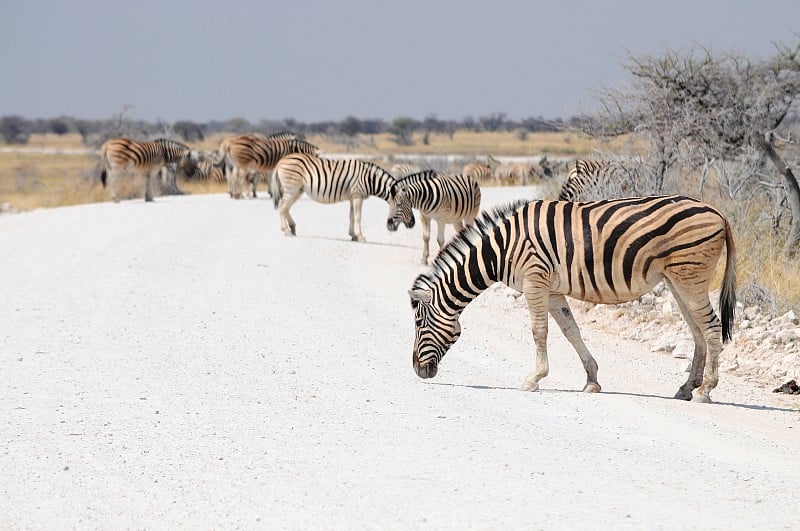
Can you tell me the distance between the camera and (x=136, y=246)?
1845cm

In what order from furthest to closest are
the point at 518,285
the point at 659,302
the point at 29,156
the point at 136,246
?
the point at 29,156, the point at 136,246, the point at 659,302, the point at 518,285

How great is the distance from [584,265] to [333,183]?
488 inches

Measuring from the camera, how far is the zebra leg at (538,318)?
29.5 feet

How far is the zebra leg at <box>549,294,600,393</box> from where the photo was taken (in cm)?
920

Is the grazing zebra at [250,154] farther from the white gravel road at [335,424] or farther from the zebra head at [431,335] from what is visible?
the zebra head at [431,335]

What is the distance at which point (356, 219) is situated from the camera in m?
20.3

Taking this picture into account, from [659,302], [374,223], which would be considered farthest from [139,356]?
[374,223]

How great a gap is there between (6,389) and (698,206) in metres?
5.75

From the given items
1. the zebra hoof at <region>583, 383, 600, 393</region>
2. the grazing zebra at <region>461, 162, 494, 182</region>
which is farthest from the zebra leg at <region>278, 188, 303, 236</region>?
the grazing zebra at <region>461, 162, 494, 182</region>

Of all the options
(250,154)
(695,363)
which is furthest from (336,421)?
(250,154)

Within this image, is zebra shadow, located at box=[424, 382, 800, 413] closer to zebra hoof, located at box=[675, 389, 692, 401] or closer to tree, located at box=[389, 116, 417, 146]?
zebra hoof, located at box=[675, 389, 692, 401]

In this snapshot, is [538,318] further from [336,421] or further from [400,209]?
[400,209]

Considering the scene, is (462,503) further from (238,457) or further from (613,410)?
(613,410)

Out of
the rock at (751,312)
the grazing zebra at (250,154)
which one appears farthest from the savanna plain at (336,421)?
the grazing zebra at (250,154)
